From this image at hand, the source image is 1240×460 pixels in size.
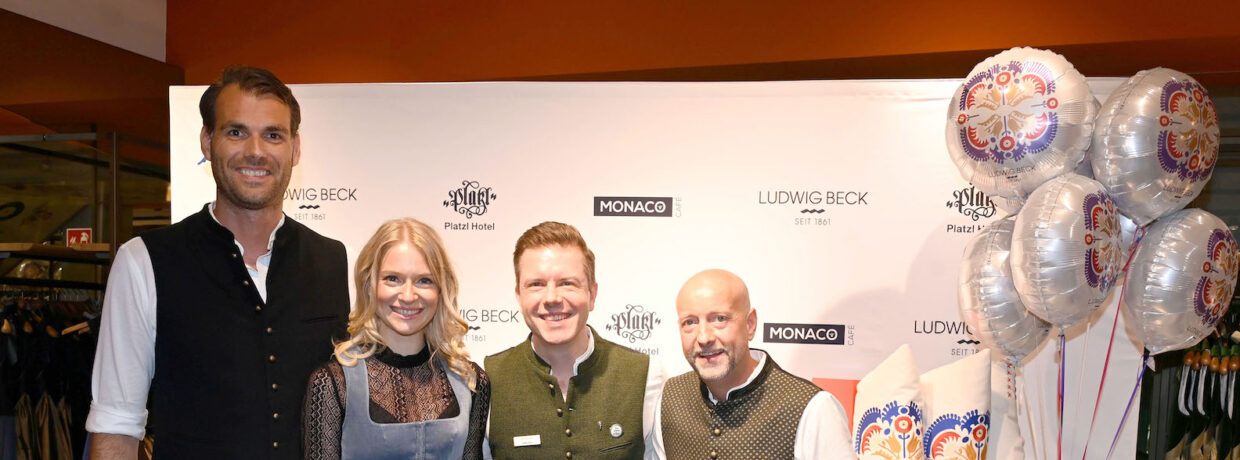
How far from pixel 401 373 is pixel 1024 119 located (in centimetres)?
182

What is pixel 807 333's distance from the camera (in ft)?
11.5

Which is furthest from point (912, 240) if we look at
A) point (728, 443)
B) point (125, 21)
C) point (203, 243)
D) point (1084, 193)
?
point (125, 21)

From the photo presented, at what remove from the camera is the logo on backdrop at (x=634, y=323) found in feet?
11.8

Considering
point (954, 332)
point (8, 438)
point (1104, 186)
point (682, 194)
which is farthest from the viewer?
point (8, 438)

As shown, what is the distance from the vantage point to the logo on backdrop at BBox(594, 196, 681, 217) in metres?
3.59

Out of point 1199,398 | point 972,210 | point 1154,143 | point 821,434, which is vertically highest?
point 1154,143

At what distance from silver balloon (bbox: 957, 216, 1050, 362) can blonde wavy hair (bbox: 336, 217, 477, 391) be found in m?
1.48

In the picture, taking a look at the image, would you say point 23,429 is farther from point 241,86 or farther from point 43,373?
point 241,86

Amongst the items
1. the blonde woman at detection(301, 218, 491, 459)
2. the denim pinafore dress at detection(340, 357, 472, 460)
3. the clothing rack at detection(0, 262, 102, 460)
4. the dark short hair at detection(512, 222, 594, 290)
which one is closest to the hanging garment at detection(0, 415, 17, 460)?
the clothing rack at detection(0, 262, 102, 460)

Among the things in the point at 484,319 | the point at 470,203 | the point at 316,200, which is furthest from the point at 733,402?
the point at 316,200

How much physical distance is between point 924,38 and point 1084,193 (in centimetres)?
170

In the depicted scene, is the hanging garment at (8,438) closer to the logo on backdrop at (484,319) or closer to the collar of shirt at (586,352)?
the logo on backdrop at (484,319)

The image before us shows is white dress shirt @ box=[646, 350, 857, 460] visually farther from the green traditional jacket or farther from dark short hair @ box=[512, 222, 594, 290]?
dark short hair @ box=[512, 222, 594, 290]

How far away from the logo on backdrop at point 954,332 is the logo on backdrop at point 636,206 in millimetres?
1003
